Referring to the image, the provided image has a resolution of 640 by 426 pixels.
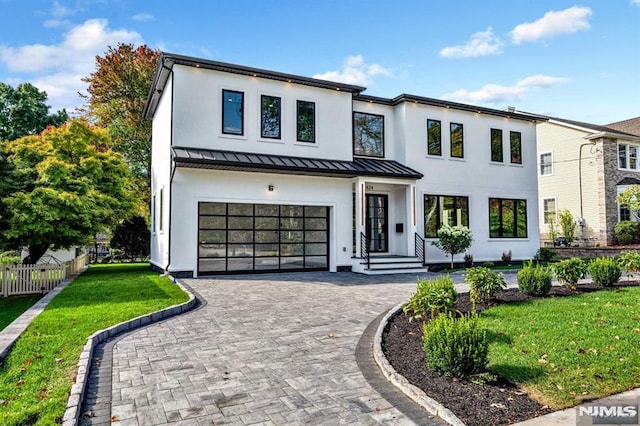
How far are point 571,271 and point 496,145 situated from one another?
10.5 metres

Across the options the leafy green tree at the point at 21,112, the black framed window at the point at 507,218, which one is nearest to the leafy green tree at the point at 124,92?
the leafy green tree at the point at 21,112

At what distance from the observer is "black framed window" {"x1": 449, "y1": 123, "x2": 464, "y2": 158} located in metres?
17.2

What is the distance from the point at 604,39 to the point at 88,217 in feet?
56.2

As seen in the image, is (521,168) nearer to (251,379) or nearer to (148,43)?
(251,379)

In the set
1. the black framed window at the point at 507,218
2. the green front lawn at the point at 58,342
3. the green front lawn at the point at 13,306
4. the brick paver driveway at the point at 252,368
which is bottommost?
the green front lawn at the point at 13,306

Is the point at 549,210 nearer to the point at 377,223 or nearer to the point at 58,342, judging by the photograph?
the point at 377,223

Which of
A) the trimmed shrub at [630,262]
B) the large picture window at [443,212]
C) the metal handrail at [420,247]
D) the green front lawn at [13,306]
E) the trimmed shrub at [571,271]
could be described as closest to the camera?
the green front lawn at [13,306]

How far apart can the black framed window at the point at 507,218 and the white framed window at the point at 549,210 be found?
25.6ft

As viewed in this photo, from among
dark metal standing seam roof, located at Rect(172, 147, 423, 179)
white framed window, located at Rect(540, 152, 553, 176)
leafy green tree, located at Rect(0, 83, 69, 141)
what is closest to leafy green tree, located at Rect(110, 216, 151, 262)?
leafy green tree, located at Rect(0, 83, 69, 141)

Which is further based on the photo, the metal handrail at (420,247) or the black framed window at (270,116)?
the metal handrail at (420,247)

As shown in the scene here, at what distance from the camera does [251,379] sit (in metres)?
4.16

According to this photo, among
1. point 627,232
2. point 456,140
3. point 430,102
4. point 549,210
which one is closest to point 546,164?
point 549,210

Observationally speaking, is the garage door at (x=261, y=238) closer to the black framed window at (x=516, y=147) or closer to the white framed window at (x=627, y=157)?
the black framed window at (x=516, y=147)

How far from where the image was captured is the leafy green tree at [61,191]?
38.4 ft
